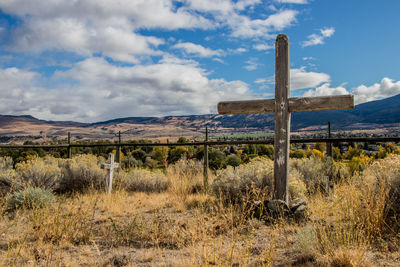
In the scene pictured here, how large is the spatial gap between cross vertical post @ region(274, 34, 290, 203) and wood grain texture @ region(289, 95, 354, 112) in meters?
0.16

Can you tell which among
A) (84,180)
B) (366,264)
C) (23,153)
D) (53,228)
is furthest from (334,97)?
(23,153)

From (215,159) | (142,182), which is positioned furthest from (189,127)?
(142,182)

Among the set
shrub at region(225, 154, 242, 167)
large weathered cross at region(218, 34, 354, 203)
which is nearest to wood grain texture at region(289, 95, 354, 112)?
large weathered cross at region(218, 34, 354, 203)

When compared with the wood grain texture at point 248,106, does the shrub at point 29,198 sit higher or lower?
lower

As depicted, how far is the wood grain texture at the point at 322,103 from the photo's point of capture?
15.5 feet

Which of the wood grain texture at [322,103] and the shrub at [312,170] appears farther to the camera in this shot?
the shrub at [312,170]

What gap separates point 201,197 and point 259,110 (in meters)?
2.72

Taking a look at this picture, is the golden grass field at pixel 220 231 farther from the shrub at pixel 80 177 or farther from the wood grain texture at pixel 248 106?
the wood grain texture at pixel 248 106

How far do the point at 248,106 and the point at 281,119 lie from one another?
72cm

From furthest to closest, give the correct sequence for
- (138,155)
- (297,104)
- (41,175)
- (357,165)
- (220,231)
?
(138,155), (357,165), (41,175), (297,104), (220,231)

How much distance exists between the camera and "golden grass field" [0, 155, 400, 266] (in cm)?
328

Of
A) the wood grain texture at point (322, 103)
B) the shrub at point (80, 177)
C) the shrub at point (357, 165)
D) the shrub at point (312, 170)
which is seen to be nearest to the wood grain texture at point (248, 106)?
the wood grain texture at point (322, 103)

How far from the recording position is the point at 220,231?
4273 millimetres

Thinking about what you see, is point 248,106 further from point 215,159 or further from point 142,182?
point 215,159
